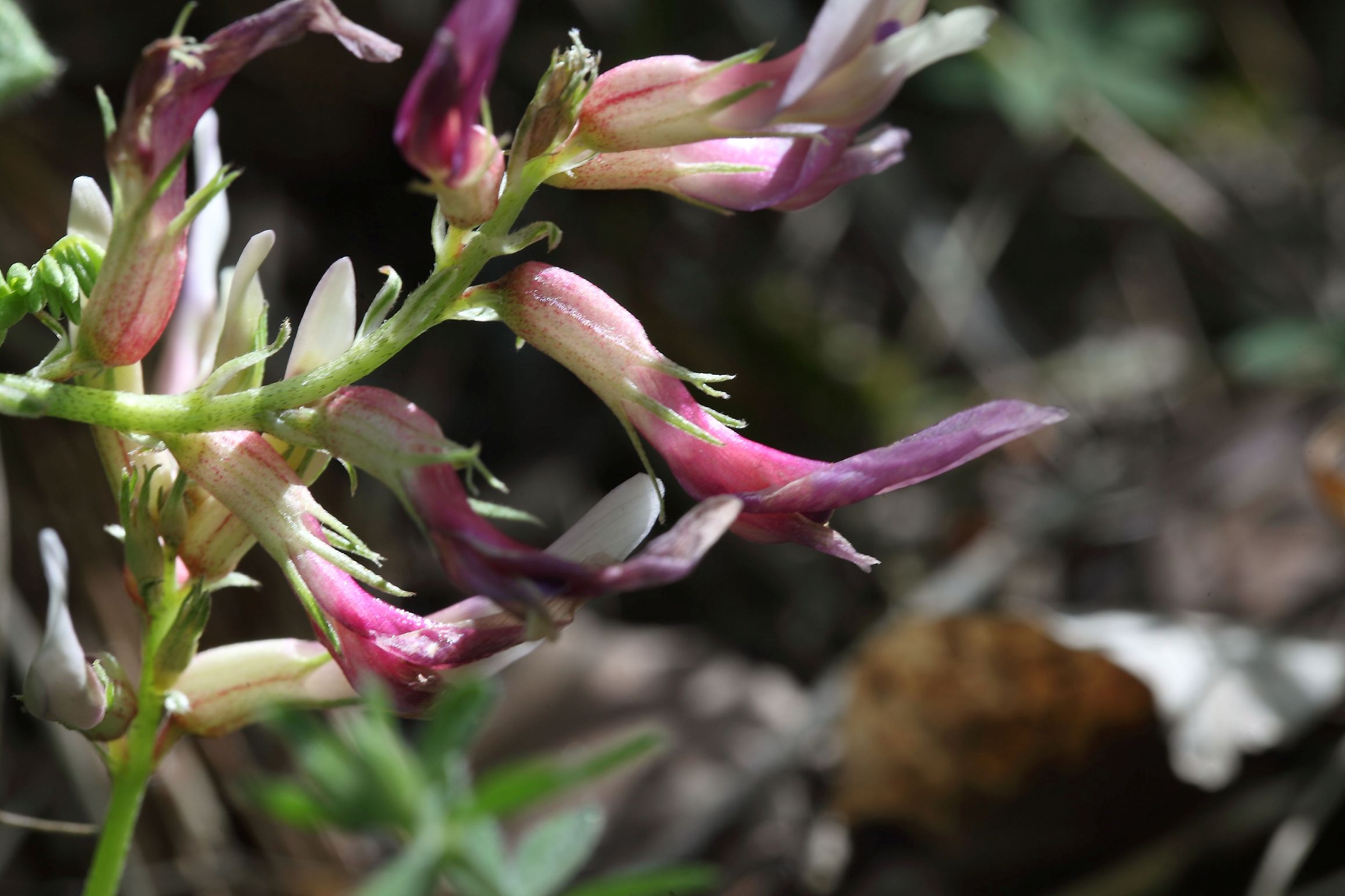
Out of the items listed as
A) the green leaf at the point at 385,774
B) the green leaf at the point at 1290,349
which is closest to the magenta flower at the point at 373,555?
the green leaf at the point at 385,774

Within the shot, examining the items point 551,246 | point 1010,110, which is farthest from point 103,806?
point 1010,110

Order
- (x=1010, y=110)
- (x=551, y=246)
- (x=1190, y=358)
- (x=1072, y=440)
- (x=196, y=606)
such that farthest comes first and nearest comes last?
(x=1190, y=358) < (x=1072, y=440) < (x=1010, y=110) < (x=196, y=606) < (x=551, y=246)

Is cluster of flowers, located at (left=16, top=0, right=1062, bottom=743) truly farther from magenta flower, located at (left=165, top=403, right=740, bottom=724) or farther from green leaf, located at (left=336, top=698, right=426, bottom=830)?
green leaf, located at (left=336, top=698, right=426, bottom=830)

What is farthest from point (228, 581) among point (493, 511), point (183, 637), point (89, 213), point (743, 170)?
point (743, 170)

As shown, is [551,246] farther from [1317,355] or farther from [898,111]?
[898,111]

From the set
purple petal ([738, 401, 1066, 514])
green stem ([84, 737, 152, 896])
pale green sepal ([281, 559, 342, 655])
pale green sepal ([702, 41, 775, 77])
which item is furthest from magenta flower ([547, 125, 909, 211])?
green stem ([84, 737, 152, 896])

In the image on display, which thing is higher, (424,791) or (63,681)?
(424,791)

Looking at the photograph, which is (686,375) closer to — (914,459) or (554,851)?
(914,459)
